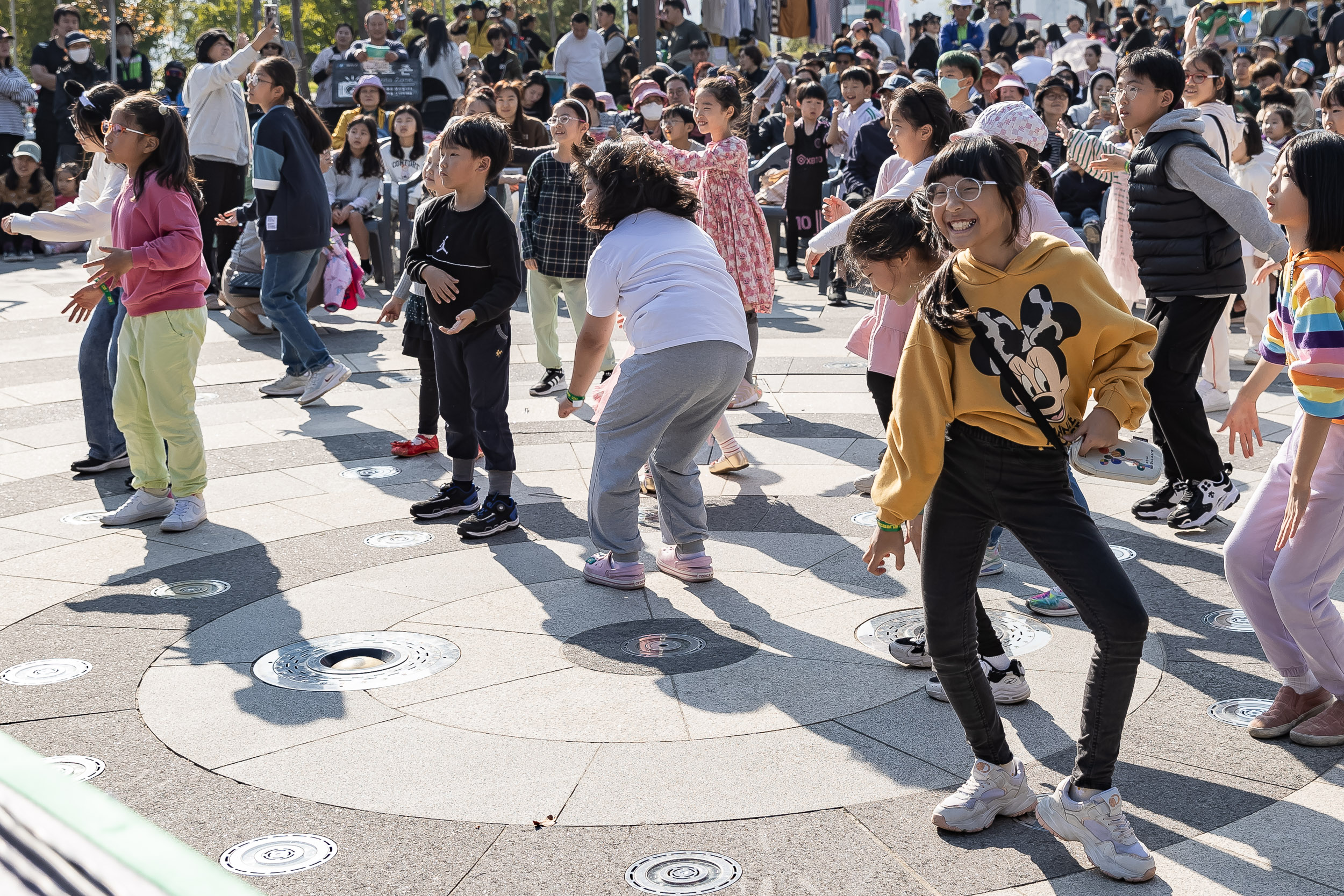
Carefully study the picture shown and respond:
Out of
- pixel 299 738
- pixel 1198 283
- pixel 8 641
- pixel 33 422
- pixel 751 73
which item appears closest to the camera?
pixel 299 738

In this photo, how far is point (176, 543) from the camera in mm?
6223

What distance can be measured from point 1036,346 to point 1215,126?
13.9 feet

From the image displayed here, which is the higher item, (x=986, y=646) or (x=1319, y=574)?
(x=1319, y=574)

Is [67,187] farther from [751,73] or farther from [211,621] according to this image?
[211,621]

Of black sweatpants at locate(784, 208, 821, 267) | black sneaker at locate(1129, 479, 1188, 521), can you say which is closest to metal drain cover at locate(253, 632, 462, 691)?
black sneaker at locate(1129, 479, 1188, 521)

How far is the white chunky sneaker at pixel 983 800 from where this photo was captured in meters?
3.46

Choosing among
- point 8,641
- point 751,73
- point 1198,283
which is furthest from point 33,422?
point 751,73

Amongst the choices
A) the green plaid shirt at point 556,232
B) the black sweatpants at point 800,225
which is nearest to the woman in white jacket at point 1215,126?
the green plaid shirt at point 556,232

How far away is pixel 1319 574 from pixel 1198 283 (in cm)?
263

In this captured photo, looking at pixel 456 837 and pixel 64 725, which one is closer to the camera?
pixel 456 837

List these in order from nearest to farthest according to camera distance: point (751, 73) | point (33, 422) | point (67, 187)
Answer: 1. point (33, 422)
2. point (67, 187)
3. point (751, 73)

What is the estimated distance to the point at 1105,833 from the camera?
3.25 metres

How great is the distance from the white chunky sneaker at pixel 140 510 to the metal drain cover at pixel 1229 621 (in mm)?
4760

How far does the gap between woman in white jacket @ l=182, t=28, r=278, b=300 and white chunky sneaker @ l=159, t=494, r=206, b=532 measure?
5581mm
